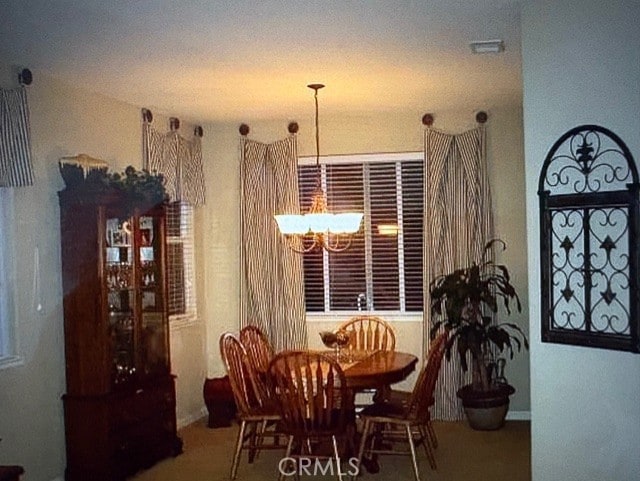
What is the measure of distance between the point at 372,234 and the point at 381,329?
85 cm

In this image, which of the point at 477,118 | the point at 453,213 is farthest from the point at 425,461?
the point at 477,118

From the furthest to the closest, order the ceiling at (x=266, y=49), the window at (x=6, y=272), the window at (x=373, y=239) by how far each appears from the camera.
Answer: the window at (x=373, y=239) < the window at (x=6, y=272) < the ceiling at (x=266, y=49)

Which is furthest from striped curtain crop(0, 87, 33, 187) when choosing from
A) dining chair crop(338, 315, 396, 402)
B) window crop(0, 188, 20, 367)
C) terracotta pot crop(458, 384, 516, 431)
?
terracotta pot crop(458, 384, 516, 431)

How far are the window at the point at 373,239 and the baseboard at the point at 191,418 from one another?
135 centimetres

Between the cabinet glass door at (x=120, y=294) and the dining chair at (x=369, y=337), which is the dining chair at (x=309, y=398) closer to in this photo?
the cabinet glass door at (x=120, y=294)

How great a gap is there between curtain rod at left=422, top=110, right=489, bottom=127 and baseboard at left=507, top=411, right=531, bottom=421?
2480 millimetres

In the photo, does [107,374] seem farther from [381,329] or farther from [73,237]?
[381,329]

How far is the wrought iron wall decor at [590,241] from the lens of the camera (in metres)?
3.25

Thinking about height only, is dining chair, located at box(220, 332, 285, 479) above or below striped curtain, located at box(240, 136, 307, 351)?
below

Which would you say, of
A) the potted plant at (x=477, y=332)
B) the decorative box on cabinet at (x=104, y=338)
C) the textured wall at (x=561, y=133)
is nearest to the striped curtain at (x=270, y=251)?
A: the potted plant at (x=477, y=332)

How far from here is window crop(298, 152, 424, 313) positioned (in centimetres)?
716

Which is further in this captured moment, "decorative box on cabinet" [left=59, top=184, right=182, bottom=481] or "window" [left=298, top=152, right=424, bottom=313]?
"window" [left=298, top=152, right=424, bottom=313]

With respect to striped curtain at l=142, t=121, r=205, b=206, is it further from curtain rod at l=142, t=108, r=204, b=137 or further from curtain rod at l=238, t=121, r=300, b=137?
curtain rod at l=238, t=121, r=300, b=137

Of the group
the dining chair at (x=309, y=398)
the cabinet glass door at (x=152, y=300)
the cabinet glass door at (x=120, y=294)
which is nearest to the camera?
the dining chair at (x=309, y=398)
